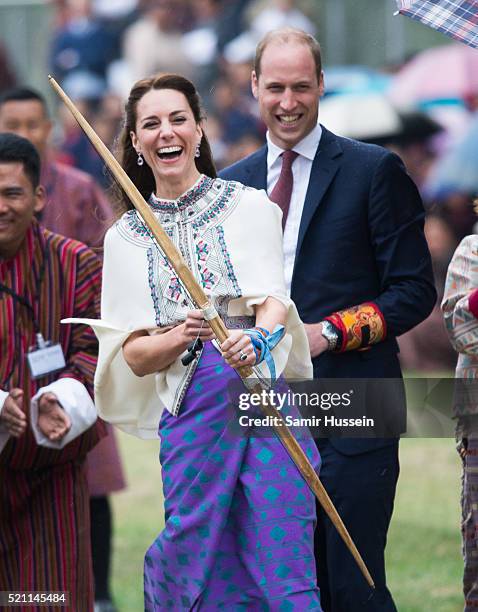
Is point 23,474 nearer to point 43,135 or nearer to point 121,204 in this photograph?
point 121,204

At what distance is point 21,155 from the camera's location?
549 centimetres

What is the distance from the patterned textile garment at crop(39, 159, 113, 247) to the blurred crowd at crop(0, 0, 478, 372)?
153 cm

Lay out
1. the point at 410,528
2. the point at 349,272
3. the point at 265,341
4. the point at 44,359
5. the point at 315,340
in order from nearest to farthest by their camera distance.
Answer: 1. the point at 265,341
2. the point at 315,340
3. the point at 349,272
4. the point at 44,359
5. the point at 410,528

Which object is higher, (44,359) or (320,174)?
(320,174)

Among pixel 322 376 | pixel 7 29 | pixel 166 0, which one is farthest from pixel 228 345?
pixel 7 29

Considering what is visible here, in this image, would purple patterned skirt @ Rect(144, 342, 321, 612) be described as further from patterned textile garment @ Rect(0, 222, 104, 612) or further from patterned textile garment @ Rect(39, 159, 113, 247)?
patterned textile garment @ Rect(39, 159, 113, 247)

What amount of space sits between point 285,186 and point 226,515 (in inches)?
49.8

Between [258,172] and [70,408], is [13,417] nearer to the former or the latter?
[70,408]

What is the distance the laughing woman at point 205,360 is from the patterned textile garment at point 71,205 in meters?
1.94

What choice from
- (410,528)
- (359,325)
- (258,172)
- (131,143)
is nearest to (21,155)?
(131,143)

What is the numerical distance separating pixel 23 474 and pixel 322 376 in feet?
3.51

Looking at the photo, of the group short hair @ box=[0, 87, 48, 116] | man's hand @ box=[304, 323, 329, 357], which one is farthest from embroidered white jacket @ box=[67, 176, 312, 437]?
short hair @ box=[0, 87, 48, 116]

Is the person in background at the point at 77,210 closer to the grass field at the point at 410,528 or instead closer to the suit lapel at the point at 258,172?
the grass field at the point at 410,528

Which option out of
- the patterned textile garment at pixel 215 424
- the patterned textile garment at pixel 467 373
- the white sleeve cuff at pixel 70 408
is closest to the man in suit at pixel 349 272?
the patterned textile garment at pixel 467 373
